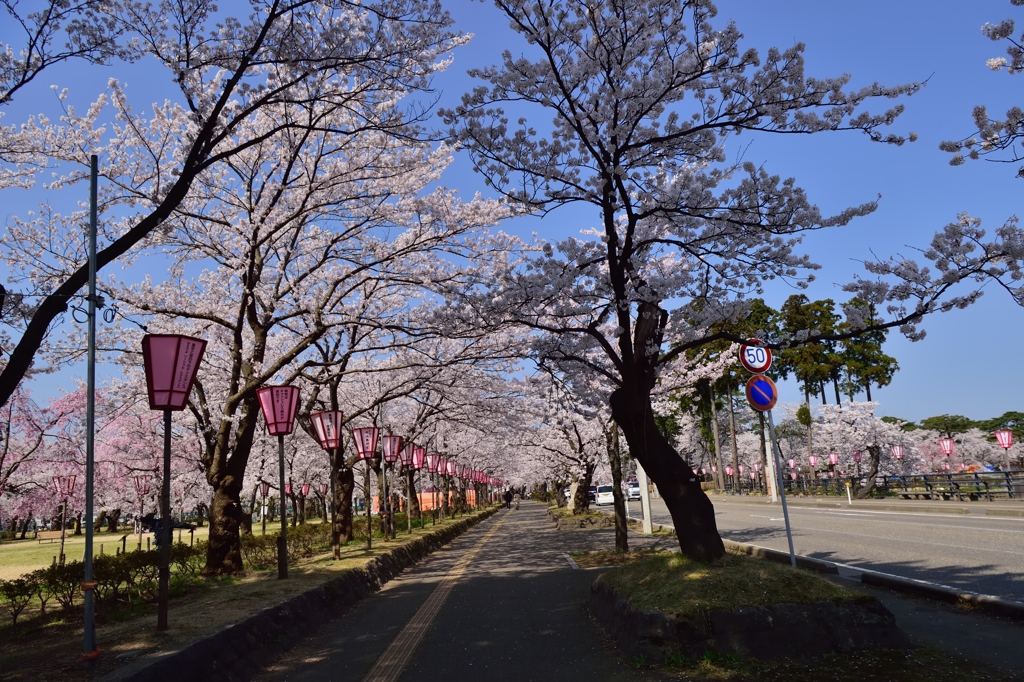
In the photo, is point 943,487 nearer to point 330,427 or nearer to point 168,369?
point 330,427

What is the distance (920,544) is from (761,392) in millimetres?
6658

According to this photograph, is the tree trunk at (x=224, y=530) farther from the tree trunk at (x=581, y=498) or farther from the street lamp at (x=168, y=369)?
the tree trunk at (x=581, y=498)

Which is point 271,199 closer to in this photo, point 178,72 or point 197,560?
point 178,72

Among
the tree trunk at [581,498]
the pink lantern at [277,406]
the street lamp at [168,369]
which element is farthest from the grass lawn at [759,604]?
the tree trunk at [581,498]

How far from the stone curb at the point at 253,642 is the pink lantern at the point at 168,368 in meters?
2.87

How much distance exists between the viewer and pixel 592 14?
6.95 meters

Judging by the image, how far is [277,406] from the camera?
12719mm

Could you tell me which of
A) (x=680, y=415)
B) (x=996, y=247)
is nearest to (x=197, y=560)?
(x=996, y=247)

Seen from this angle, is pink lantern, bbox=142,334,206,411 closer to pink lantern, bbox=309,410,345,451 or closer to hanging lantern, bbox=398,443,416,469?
pink lantern, bbox=309,410,345,451

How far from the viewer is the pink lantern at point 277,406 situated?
12688 millimetres

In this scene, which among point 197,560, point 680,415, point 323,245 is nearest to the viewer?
point 323,245

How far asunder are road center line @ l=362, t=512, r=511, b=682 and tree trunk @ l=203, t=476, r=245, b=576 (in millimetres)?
4169

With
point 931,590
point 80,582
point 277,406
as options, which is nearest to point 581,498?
point 277,406

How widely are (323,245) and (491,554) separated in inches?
386
